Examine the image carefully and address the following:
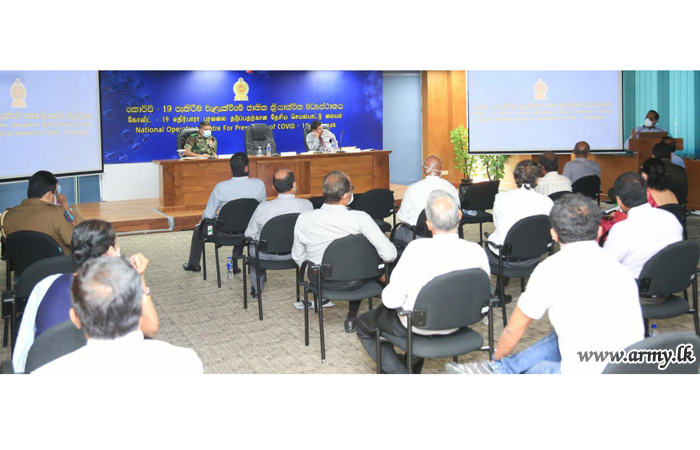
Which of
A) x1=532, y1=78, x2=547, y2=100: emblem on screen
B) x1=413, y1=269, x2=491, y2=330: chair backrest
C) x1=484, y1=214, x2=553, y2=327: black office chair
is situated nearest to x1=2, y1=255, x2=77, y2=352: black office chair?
x1=413, y1=269, x2=491, y2=330: chair backrest

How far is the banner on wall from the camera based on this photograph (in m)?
12.0

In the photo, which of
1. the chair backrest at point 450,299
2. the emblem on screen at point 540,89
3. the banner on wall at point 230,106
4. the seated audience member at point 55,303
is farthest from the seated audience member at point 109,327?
the banner on wall at point 230,106

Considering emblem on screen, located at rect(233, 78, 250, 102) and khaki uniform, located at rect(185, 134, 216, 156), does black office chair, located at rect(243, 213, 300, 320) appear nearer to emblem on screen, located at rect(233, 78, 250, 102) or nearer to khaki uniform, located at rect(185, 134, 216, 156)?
khaki uniform, located at rect(185, 134, 216, 156)

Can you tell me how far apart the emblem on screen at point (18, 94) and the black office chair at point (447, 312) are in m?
5.75

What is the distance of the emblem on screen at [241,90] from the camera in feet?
43.2

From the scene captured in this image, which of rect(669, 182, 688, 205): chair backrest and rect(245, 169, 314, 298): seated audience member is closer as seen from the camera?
rect(245, 169, 314, 298): seated audience member

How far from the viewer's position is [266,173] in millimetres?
10273

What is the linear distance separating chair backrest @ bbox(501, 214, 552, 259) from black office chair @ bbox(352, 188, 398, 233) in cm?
208

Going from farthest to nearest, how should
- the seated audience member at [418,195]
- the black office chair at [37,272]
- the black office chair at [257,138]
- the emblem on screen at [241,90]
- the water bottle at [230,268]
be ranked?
the emblem on screen at [241,90] < the black office chair at [257,138] < the water bottle at [230,268] < the seated audience member at [418,195] < the black office chair at [37,272]

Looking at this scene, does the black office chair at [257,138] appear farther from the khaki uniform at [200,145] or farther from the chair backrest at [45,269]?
the chair backrest at [45,269]

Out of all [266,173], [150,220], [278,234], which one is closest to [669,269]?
[278,234]
